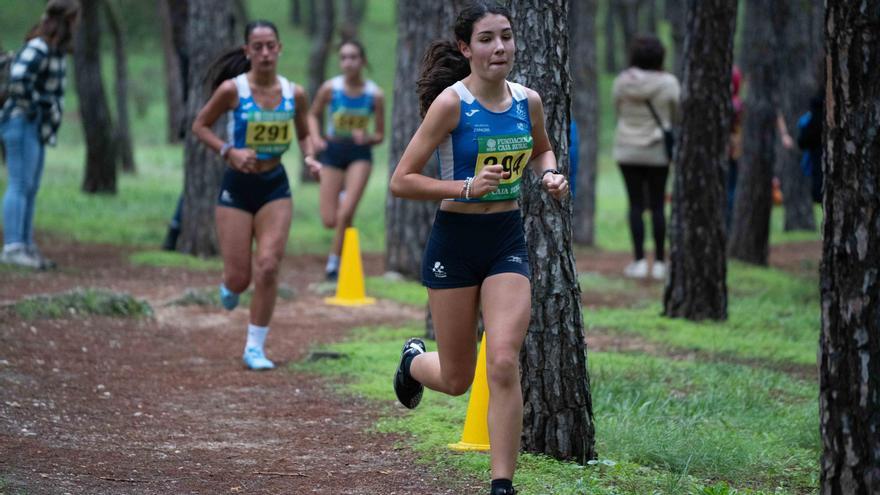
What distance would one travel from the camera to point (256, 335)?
859 centimetres

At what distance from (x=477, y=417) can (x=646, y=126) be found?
7.34 metres

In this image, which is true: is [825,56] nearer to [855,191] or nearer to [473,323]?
[855,191]

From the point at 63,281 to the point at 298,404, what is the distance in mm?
5068

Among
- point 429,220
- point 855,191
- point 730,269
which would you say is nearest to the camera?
point 855,191

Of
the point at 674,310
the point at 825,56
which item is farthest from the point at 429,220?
the point at 825,56

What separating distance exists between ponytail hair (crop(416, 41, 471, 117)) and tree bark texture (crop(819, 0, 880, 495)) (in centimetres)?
193

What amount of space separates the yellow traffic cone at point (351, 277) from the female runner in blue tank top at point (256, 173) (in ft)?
9.57

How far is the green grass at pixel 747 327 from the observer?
31.6 ft

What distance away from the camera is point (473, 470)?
5848 mm

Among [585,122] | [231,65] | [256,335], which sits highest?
[231,65]

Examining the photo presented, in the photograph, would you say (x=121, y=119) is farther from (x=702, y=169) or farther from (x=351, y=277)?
(x=702, y=169)

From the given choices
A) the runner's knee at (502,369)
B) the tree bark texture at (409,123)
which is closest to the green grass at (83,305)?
the tree bark texture at (409,123)

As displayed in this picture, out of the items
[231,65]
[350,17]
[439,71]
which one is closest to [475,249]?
[439,71]

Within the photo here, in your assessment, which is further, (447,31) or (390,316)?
(390,316)
